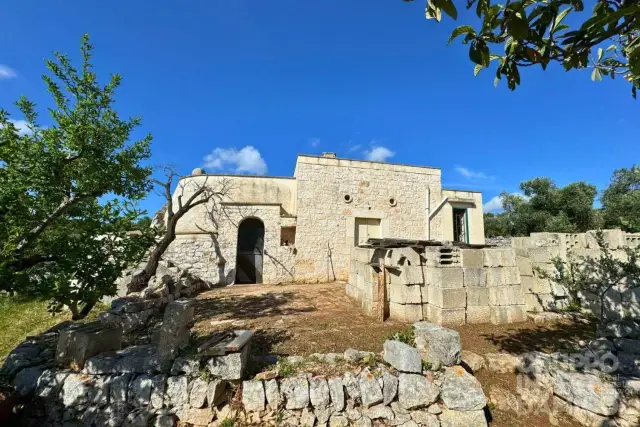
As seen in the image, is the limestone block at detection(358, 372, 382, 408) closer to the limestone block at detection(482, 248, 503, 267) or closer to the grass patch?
the limestone block at detection(482, 248, 503, 267)

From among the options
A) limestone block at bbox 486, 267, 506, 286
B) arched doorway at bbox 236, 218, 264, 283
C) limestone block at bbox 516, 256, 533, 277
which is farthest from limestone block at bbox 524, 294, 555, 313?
arched doorway at bbox 236, 218, 264, 283

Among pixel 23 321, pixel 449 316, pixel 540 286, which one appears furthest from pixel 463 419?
pixel 23 321

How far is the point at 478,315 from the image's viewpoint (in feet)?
20.9

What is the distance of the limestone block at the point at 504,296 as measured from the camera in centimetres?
647

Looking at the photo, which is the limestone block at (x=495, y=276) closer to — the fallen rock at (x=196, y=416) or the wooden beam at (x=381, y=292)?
the wooden beam at (x=381, y=292)

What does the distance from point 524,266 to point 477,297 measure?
1.72m

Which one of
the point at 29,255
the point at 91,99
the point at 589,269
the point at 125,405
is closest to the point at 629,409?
the point at 589,269

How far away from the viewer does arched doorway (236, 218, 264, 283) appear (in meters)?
12.4

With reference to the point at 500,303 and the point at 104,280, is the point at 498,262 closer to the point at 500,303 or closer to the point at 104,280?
the point at 500,303

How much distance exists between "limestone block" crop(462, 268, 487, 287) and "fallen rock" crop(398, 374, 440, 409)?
3425 mm

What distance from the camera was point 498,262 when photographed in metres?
6.60

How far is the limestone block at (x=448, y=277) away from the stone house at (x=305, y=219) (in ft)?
20.7

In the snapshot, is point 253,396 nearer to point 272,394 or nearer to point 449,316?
point 272,394

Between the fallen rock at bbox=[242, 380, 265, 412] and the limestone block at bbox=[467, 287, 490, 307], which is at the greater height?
the limestone block at bbox=[467, 287, 490, 307]
